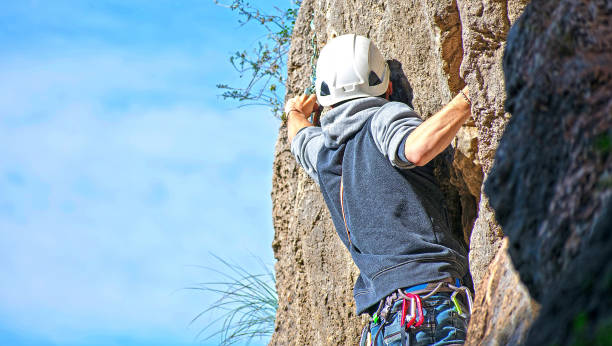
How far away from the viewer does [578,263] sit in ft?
4.58

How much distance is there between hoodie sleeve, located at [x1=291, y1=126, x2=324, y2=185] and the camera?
169 inches

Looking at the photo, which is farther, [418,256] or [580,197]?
[418,256]

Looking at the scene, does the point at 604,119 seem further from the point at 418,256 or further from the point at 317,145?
the point at 317,145

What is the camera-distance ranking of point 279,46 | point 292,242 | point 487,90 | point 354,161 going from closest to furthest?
point 487,90, point 354,161, point 292,242, point 279,46

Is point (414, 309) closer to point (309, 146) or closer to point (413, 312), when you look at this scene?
point (413, 312)

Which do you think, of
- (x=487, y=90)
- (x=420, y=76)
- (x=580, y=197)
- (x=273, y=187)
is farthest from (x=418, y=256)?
(x=273, y=187)

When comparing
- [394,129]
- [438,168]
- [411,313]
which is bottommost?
[411,313]

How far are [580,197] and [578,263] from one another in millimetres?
163

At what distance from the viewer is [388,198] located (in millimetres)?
3602

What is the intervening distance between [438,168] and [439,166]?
0.05 feet

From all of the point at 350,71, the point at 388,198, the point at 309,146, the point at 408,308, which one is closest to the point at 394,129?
the point at 388,198

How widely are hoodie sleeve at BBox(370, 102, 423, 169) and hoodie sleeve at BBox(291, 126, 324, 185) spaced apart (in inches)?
28.0

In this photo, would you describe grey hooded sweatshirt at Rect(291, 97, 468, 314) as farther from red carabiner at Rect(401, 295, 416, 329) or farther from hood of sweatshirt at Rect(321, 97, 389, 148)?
red carabiner at Rect(401, 295, 416, 329)

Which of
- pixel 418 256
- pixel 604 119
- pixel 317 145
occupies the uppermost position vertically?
pixel 317 145
